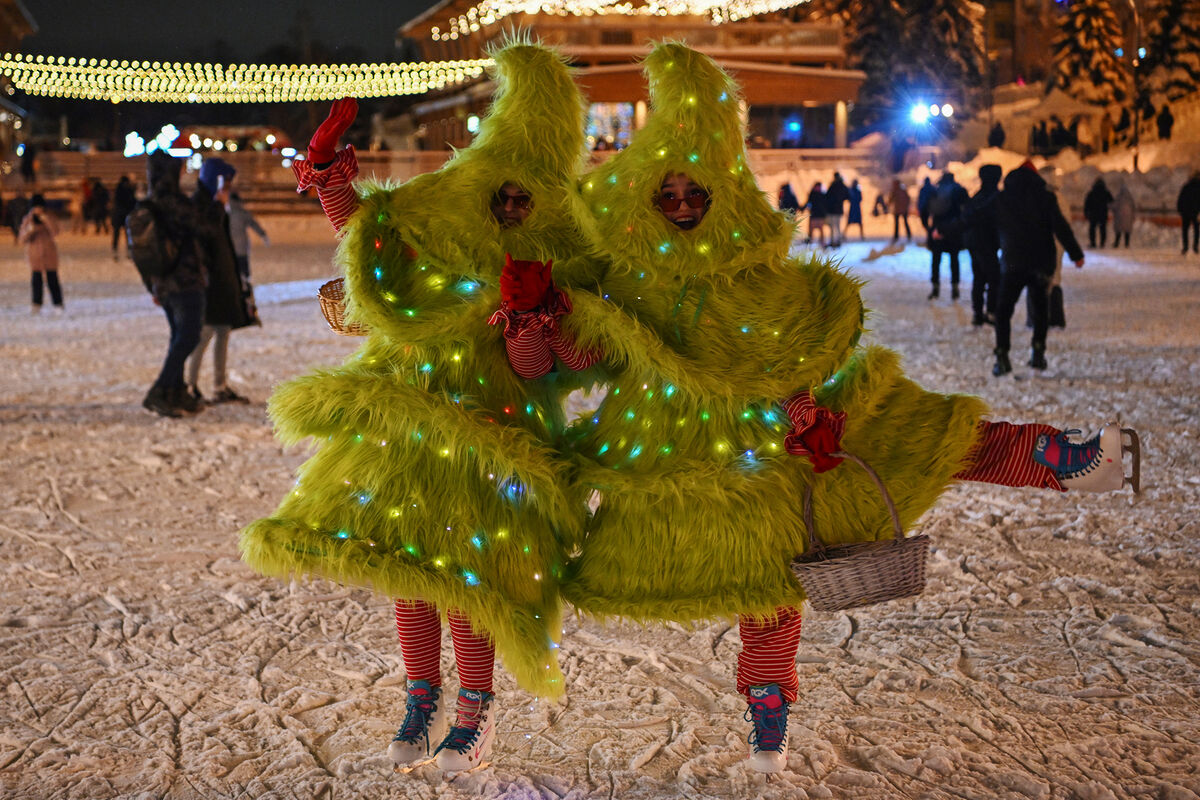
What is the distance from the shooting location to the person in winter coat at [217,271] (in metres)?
8.30

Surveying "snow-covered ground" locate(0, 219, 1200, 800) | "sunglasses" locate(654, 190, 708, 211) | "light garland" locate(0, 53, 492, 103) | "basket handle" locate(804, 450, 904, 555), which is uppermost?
"light garland" locate(0, 53, 492, 103)

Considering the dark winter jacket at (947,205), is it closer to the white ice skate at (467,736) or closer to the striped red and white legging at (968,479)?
the striped red and white legging at (968,479)

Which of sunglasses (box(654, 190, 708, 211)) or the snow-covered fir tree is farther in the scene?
the snow-covered fir tree

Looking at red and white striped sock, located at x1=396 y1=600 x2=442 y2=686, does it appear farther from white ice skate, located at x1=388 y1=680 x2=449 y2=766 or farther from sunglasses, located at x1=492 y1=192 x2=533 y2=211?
sunglasses, located at x1=492 y1=192 x2=533 y2=211

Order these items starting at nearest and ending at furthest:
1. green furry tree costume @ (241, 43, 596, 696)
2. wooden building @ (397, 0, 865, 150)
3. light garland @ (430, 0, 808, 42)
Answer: green furry tree costume @ (241, 43, 596, 696)
light garland @ (430, 0, 808, 42)
wooden building @ (397, 0, 865, 150)

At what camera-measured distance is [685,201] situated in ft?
10.5

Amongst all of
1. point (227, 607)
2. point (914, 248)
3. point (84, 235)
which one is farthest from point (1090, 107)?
point (227, 607)

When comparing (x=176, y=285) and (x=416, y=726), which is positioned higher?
(x=176, y=285)

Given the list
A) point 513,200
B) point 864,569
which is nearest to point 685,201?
point 513,200

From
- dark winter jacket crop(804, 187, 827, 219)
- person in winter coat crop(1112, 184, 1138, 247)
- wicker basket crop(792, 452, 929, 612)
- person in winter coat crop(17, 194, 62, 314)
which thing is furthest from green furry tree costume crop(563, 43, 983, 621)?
person in winter coat crop(1112, 184, 1138, 247)

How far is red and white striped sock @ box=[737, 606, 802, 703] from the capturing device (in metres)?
3.23

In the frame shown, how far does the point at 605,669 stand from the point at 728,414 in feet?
4.38

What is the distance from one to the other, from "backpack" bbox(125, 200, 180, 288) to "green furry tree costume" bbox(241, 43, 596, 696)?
16.7ft

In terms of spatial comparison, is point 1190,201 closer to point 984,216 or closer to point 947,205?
point 947,205
